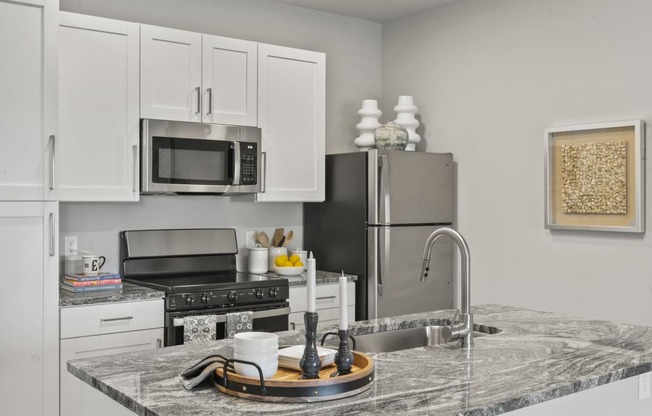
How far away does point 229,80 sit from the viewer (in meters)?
4.11

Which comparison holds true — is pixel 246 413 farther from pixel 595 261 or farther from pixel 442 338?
pixel 595 261

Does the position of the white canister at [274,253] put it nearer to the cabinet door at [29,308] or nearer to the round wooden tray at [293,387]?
the cabinet door at [29,308]

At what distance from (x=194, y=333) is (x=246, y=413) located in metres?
1.98

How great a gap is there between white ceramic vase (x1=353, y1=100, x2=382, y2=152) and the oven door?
1361mm

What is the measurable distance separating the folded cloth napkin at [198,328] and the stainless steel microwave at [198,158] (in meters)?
0.75

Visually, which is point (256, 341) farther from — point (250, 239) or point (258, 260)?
point (250, 239)

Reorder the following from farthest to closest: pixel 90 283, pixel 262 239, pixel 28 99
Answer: pixel 262 239 → pixel 90 283 → pixel 28 99

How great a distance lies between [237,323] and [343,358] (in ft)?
6.18

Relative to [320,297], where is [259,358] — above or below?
above

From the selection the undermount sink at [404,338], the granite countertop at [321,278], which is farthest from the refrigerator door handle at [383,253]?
the undermount sink at [404,338]

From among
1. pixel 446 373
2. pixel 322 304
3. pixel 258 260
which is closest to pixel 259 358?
pixel 446 373

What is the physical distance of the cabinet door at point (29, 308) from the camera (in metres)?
3.15

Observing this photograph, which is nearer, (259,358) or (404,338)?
(259,358)

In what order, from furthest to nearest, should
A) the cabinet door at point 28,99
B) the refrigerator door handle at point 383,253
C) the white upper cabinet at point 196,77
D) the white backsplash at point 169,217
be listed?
the refrigerator door handle at point 383,253 → the white backsplash at point 169,217 → the white upper cabinet at point 196,77 → the cabinet door at point 28,99
